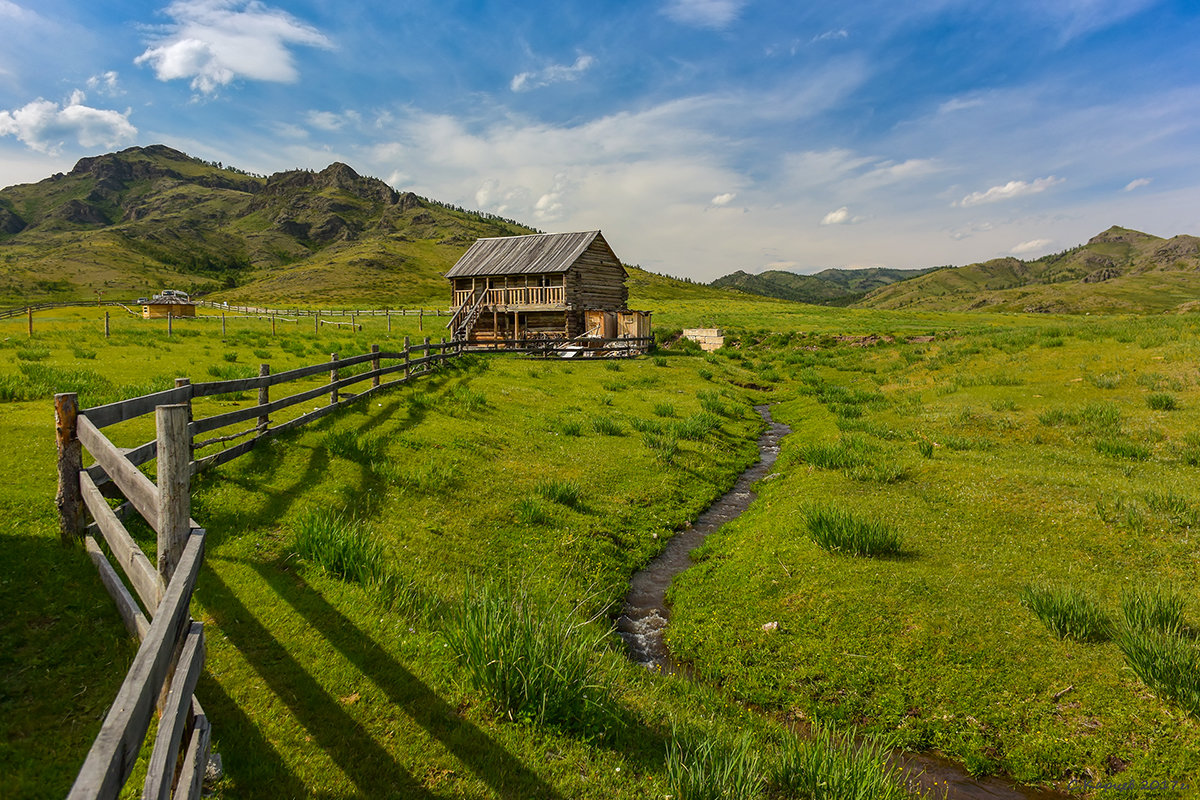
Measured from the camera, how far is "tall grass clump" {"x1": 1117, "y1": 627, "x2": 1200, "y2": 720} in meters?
5.25

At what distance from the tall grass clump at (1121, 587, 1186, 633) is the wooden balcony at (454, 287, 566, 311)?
113ft

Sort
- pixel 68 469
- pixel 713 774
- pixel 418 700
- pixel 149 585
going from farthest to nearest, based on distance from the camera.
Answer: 1. pixel 68 469
2. pixel 418 700
3. pixel 713 774
4. pixel 149 585

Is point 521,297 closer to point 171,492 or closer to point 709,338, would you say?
point 709,338

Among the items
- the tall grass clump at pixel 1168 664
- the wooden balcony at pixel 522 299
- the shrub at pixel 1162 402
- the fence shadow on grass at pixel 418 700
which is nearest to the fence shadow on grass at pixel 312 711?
the fence shadow on grass at pixel 418 700

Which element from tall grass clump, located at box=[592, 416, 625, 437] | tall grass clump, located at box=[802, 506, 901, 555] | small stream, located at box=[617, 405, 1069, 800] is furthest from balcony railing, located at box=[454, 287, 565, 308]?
tall grass clump, located at box=[802, 506, 901, 555]

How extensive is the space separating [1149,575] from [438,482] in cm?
1102

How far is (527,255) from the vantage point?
41.4 meters

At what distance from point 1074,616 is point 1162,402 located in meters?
13.3

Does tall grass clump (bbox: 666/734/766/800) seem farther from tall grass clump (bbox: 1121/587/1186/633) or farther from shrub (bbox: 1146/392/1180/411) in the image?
shrub (bbox: 1146/392/1180/411)

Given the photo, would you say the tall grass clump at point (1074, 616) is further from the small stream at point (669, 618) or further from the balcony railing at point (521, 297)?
the balcony railing at point (521, 297)

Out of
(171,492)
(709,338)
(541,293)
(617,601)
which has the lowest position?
(617,601)

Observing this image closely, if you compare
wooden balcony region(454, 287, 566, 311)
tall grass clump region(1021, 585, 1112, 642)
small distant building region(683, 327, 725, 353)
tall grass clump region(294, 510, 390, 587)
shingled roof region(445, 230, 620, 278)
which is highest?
shingled roof region(445, 230, 620, 278)

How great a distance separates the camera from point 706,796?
12.4 feet

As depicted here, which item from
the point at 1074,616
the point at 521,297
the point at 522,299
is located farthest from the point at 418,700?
the point at 521,297
